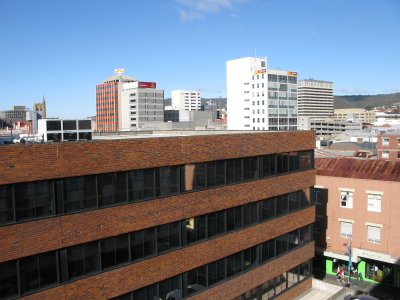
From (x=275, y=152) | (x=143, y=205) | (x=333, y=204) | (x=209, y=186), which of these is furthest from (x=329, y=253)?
(x=143, y=205)

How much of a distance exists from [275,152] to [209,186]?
22.1ft

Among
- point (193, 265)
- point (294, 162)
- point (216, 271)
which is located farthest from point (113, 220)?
point (294, 162)

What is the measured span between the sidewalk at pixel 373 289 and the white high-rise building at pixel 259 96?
410 feet

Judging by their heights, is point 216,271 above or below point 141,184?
below

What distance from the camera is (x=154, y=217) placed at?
22172 mm

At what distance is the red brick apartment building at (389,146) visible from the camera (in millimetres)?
77000

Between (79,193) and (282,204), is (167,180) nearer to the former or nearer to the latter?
(79,193)

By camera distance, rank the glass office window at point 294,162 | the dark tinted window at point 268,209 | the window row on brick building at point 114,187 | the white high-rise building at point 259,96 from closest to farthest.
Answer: the window row on brick building at point 114,187 < the dark tinted window at point 268,209 < the glass office window at point 294,162 < the white high-rise building at point 259,96

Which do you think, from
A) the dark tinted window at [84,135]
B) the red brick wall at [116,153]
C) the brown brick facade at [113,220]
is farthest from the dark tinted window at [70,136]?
the brown brick facade at [113,220]

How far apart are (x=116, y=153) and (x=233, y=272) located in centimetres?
1205

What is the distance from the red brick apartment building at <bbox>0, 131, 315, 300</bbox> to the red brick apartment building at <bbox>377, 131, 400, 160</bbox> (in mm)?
50154

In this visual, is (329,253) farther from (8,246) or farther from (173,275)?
(8,246)

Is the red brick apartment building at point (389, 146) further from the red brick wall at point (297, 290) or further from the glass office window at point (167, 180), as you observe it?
the glass office window at point (167, 180)

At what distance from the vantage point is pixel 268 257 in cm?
3058
